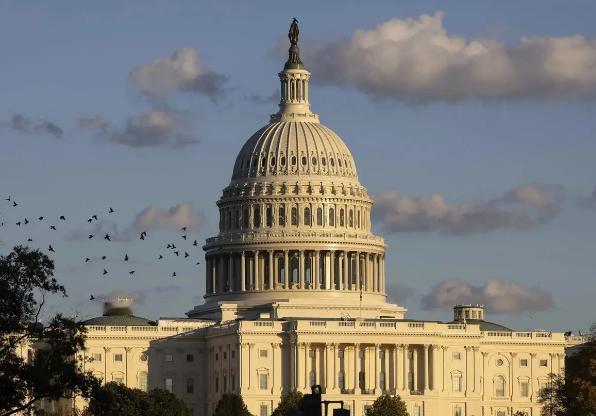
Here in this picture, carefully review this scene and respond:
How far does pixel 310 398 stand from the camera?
119 metres

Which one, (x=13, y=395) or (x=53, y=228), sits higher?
(x=53, y=228)

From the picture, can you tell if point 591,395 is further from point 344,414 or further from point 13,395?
point 344,414

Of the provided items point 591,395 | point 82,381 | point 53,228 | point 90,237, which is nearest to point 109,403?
point 82,381

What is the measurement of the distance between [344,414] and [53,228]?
59.4 meters

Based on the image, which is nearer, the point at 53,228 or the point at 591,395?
the point at 53,228

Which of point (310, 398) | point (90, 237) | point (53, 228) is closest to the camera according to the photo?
point (310, 398)

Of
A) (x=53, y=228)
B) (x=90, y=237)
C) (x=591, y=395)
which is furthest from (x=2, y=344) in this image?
(x=591, y=395)

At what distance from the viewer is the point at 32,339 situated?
15075 centimetres

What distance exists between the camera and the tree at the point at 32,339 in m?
146

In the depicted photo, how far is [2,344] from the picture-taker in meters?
147

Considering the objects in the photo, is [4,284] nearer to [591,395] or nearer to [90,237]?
[90,237]

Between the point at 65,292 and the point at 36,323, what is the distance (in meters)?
3.29

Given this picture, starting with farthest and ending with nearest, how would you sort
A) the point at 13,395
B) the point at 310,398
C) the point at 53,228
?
the point at 53,228, the point at 13,395, the point at 310,398

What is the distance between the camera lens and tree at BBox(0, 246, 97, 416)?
477 feet
